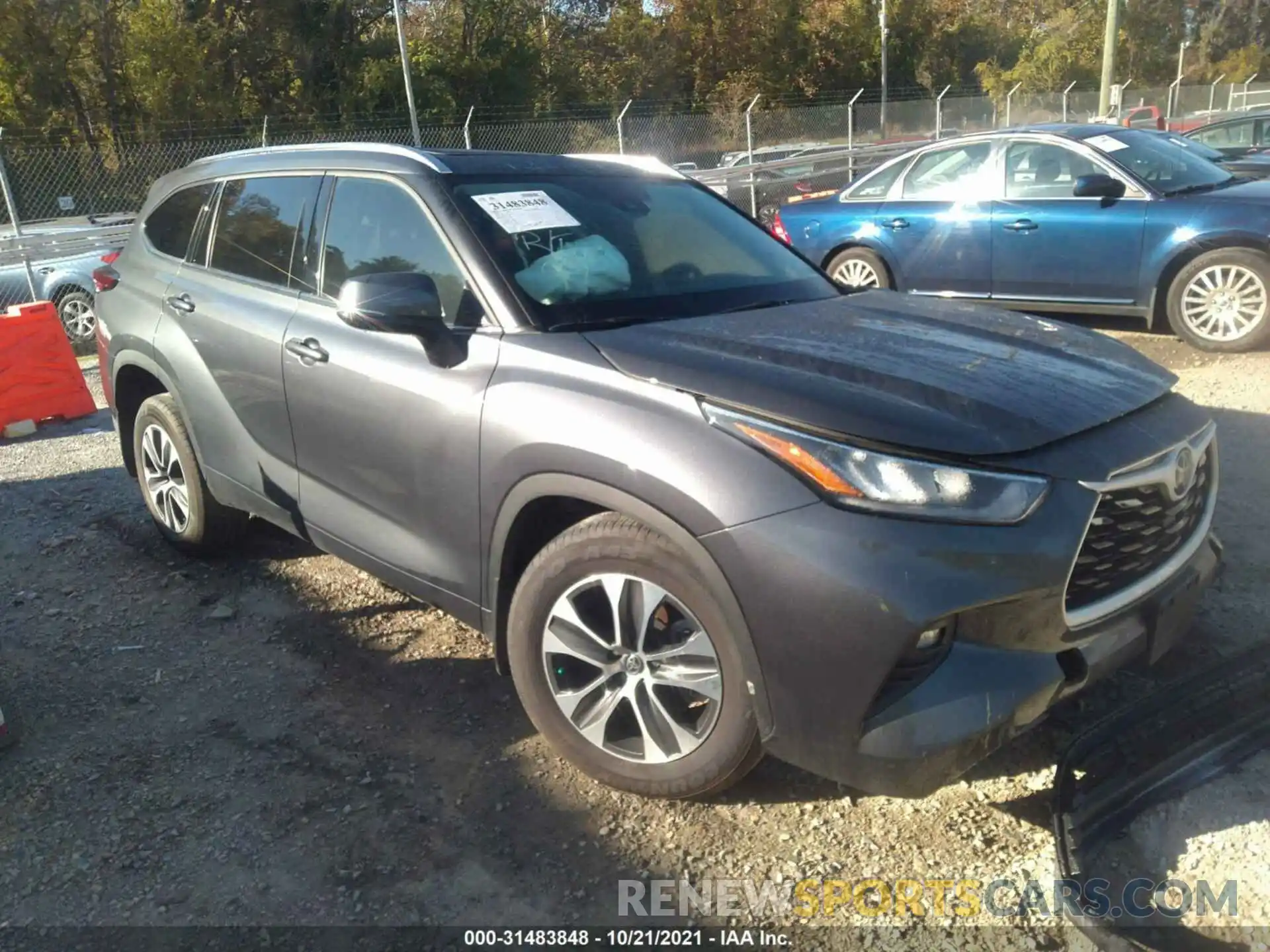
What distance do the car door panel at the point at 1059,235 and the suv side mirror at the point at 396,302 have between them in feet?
19.1

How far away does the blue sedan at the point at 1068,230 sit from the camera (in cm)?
690

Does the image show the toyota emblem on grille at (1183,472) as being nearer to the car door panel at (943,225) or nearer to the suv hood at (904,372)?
the suv hood at (904,372)

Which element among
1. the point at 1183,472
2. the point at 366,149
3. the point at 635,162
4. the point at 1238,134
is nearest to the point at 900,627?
the point at 1183,472

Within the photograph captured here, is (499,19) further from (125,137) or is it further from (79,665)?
(79,665)

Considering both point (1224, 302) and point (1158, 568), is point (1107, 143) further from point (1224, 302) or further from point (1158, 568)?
point (1158, 568)

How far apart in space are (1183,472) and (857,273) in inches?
248

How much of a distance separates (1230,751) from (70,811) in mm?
3317

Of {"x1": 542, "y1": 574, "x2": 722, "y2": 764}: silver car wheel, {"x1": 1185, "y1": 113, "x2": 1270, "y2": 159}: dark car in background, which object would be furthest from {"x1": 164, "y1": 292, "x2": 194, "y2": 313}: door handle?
{"x1": 1185, "y1": 113, "x2": 1270, "y2": 159}: dark car in background

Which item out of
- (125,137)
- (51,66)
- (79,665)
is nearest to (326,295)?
(79,665)

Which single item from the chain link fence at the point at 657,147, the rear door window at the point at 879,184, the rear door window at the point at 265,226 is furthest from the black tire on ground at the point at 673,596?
the chain link fence at the point at 657,147

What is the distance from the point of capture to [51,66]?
27.7m

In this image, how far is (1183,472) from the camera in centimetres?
268

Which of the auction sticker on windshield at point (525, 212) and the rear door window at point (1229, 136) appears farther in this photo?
the rear door window at point (1229, 136)

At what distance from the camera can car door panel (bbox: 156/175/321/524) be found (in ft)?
12.4
